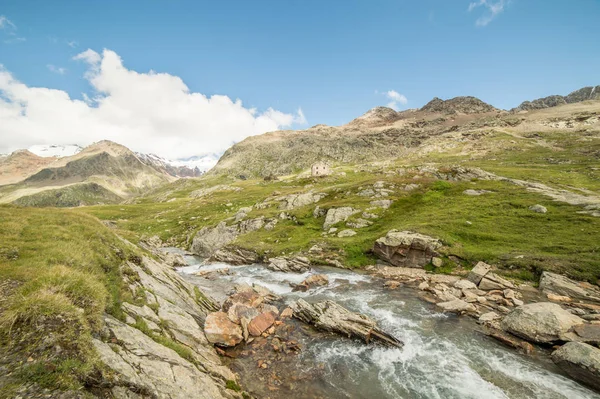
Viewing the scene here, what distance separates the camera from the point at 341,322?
22.9 metres

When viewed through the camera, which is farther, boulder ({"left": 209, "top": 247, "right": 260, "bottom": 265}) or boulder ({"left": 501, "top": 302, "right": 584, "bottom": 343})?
boulder ({"left": 209, "top": 247, "right": 260, "bottom": 265})

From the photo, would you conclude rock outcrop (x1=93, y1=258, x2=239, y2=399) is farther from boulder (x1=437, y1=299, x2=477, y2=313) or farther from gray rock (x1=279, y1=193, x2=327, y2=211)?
gray rock (x1=279, y1=193, x2=327, y2=211)

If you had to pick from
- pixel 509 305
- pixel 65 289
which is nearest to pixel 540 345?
pixel 509 305

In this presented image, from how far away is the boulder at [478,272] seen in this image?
30142 millimetres

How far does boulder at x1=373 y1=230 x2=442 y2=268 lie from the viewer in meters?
38.4

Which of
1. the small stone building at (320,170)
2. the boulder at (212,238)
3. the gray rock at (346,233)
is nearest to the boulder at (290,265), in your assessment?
the gray rock at (346,233)

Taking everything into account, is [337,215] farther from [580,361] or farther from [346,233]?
[580,361]

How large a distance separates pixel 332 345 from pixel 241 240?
43.6 m

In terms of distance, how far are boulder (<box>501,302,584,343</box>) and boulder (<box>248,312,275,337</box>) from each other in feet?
66.9

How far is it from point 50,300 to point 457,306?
101ft

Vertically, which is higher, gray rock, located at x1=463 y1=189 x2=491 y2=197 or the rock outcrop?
gray rock, located at x1=463 y1=189 x2=491 y2=197

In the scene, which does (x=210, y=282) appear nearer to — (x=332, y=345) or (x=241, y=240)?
(x=241, y=240)

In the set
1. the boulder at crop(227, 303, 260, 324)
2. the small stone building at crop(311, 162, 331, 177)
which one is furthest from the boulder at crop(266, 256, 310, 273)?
the small stone building at crop(311, 162, 331, 177)

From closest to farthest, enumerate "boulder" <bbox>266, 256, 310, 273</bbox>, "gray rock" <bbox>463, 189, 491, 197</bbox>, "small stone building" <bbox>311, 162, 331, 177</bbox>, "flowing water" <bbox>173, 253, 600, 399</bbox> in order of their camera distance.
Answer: "flowing water" <bbox>173, 253, 600, 399</bbox>
"boulder" <bbox>266, 256, 310, 273</bbox>
"gray rock" <bbox>463, 189, 491, 197</bbox>
"small stone building" <bbox>311, 162, 331, 177</bbox>
